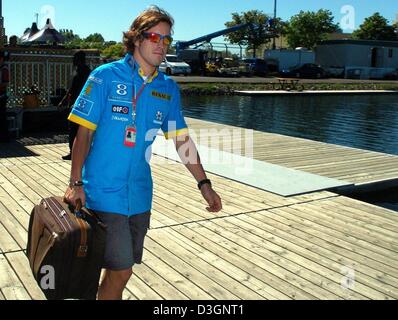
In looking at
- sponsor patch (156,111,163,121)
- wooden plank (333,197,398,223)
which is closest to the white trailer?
wooden plank (333,197,398,223)

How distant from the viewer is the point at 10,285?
3.73 metres

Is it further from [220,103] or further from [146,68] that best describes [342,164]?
[220,103]

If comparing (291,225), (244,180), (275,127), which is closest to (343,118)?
(275,127)

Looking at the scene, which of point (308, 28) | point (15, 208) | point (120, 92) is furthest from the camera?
point (308, 28)

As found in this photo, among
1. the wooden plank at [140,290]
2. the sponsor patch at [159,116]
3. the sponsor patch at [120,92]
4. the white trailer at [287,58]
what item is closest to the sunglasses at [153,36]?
the sponsor patch at [120,92]

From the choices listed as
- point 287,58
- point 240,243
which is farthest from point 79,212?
point 287,58

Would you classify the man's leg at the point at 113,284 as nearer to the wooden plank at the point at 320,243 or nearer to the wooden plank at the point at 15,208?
the wooden plank at the point at 320,243

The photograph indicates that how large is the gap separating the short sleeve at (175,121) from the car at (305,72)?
1996 inches

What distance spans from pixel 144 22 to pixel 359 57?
6062 cm

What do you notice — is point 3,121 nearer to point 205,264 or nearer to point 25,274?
point 25,274

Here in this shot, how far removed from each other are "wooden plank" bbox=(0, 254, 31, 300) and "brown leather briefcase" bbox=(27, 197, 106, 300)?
3.61 ft

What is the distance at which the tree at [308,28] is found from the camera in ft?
239

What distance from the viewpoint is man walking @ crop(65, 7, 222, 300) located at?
261 centimetres
